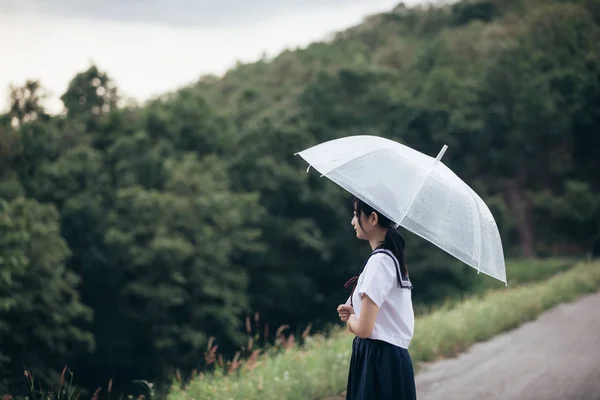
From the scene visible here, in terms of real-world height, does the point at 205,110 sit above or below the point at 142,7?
below

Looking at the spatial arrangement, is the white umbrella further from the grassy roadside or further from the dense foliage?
the dense foliage

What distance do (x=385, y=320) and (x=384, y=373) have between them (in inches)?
9.1

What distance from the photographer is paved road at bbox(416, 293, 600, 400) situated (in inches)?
248

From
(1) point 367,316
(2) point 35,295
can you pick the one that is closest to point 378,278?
(1) point 367,316

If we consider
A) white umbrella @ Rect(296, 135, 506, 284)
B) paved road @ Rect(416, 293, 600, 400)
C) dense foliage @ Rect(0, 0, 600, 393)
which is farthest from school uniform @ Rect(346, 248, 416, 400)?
dense foliage @ Rect(0, 0, 600, 393)

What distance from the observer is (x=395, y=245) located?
3.05 m

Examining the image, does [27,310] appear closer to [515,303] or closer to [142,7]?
[142,7]

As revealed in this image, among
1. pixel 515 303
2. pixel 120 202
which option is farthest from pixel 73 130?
pixel 515 303

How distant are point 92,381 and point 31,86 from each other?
41.3ft

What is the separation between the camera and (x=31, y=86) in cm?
2908

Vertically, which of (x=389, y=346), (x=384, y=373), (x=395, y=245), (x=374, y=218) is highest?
(x=374, y=218)

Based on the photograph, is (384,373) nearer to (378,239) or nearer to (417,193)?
(378,239)


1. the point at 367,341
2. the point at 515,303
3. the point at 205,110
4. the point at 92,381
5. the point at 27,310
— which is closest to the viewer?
the point at 367,341

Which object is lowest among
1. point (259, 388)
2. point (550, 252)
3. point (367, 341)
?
point (550, 252)
